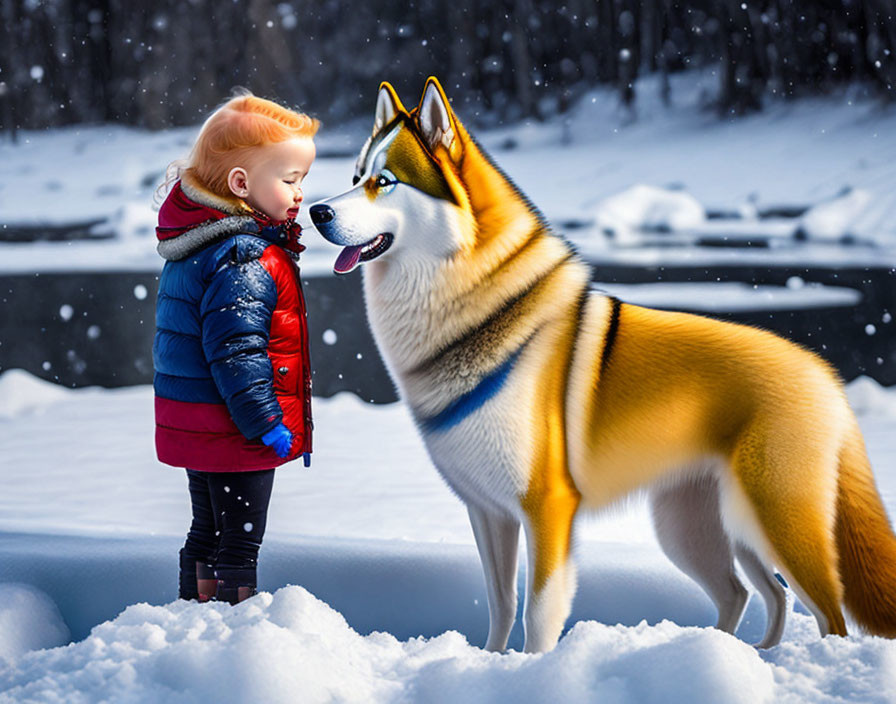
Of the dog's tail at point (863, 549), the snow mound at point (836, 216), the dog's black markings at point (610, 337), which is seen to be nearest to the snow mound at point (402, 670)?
the dog's tail at point (863, 549)

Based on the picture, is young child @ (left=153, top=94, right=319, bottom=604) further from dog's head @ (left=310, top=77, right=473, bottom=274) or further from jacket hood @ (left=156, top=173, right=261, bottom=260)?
dog's head @ (left=310, top=77, right=473, bottom=274)

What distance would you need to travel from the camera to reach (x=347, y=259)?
1366mm

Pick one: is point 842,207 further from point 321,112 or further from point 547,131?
point 321,112

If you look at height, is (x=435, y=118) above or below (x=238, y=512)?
above

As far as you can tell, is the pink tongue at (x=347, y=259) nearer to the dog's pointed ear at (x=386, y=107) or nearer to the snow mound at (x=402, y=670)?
the dog's pointed ear at (x=386, y=107)

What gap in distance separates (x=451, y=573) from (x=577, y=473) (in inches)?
21.5

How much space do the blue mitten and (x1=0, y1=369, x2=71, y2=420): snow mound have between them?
2732 mm

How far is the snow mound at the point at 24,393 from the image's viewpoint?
147 inches

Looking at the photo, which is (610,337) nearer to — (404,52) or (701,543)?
(701,543)

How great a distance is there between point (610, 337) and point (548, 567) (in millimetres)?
384

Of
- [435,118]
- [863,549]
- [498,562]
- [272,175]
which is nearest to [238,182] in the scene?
[272,175]

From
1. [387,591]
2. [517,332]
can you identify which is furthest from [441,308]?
[387,591]

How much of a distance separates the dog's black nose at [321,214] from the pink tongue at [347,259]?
0.07 meters

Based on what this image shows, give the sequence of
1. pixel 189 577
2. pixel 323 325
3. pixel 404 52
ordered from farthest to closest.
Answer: pixel 404 52 → pixel 323 325 → pixel 189 577
